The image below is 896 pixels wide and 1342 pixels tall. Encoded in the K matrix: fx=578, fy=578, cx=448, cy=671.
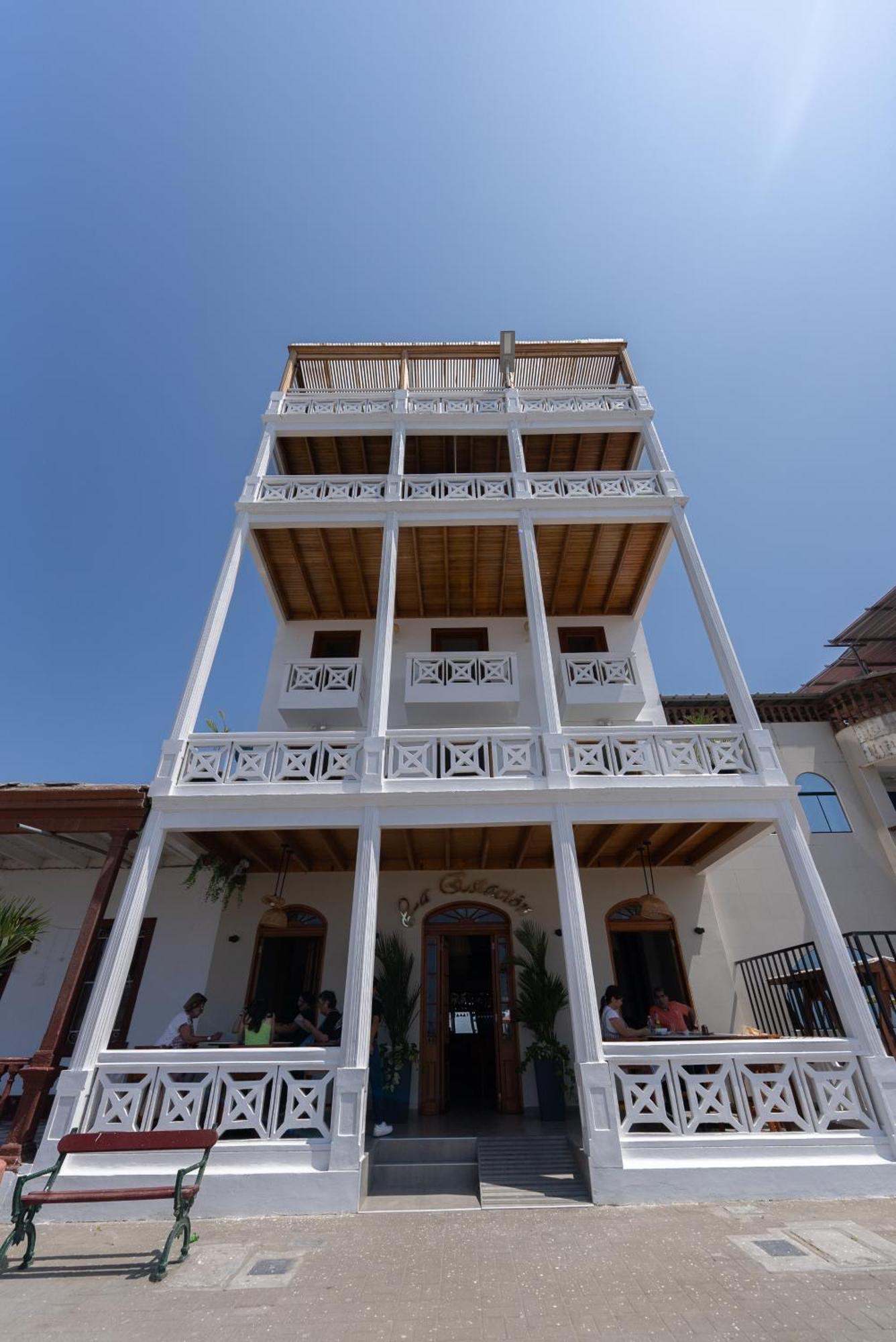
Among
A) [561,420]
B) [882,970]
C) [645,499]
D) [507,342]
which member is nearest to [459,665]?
[645,499]

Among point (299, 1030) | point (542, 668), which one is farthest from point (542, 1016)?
point (542, 668)

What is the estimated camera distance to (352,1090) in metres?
6.03

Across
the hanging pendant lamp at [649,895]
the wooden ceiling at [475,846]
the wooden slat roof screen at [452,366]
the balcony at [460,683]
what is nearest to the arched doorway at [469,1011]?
the wooden ceiling at [475,846]

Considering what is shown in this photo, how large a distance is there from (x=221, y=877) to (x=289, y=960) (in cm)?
196

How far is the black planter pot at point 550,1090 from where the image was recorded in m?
8.43

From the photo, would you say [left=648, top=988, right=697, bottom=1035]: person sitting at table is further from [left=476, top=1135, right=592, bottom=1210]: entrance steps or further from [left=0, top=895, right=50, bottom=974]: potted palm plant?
[left=0, top=895, right=50, bottom=974]: potted palm plant

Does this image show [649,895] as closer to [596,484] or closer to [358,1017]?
[358,1017]

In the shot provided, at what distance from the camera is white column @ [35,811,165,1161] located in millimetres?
5977

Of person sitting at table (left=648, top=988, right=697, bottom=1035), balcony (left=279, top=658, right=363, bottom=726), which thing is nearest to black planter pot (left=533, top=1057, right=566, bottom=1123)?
person sitting at table (left=648, top=988, right=697, bottom=1035)

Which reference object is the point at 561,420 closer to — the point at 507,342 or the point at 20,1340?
the point at 507,342

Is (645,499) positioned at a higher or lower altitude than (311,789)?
higher

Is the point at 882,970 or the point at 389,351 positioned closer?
the point at 882,970

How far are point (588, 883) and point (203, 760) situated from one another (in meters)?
7.09

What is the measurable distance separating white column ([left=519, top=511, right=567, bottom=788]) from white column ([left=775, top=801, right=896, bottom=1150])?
2.95 m
